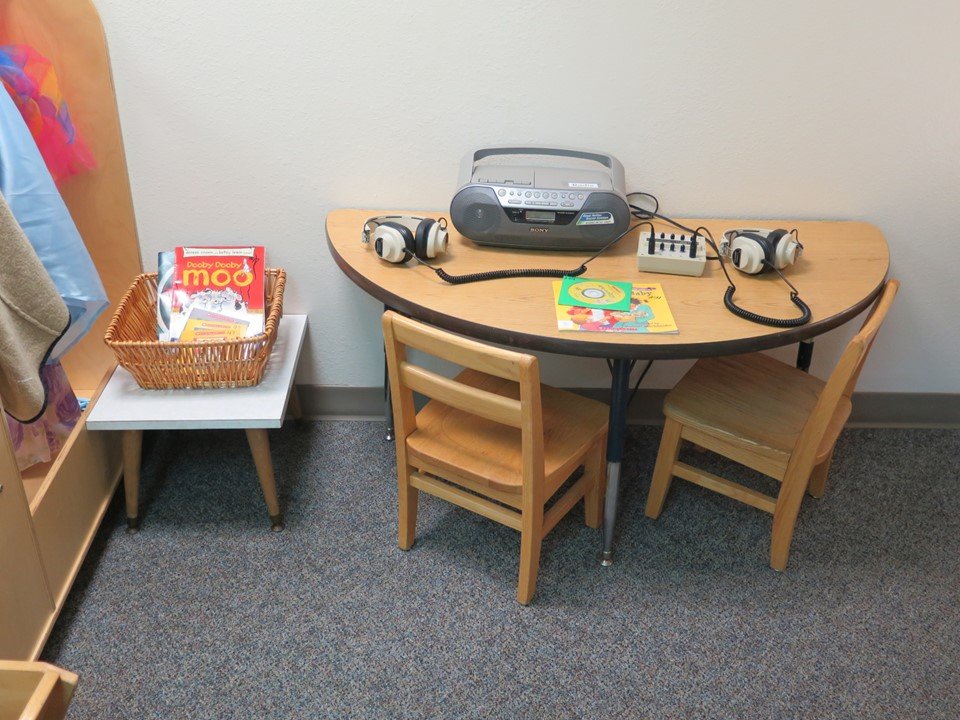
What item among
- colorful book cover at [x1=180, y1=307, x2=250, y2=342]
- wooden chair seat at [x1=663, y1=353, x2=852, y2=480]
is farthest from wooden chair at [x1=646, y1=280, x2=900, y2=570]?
colorful book cover at [x1=180, y1=307, x2=250, y2=342]

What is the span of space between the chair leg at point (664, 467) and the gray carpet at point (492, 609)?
0.16ft

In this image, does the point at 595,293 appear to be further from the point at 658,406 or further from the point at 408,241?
the point at 658,406

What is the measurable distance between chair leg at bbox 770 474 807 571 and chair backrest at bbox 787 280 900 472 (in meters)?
0.05

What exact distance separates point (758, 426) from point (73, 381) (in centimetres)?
164

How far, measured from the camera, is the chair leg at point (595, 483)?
71.6 inches

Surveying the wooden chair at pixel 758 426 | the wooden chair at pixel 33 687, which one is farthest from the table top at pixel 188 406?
the wooden chair at pixel 758 426

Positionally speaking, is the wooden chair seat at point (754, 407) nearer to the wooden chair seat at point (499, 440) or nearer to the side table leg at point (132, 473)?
the wooden chair seat at point (499, 440)

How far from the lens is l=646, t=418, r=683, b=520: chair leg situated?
1864 millimetres

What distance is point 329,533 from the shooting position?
1940 mm

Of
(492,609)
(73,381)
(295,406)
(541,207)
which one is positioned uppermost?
(541,207)

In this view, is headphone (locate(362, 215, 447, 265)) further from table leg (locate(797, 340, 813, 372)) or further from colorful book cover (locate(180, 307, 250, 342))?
table leg (locate(797, 340, 813, 372))

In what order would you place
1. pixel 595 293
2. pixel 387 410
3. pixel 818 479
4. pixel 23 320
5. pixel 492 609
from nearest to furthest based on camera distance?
pixel 23 320 → pixel 595 293 → pixel 492 609 → pixel 818 479 → pixel 387 410

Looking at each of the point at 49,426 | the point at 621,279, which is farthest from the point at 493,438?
the point at 49,426

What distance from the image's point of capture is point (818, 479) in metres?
2.05
